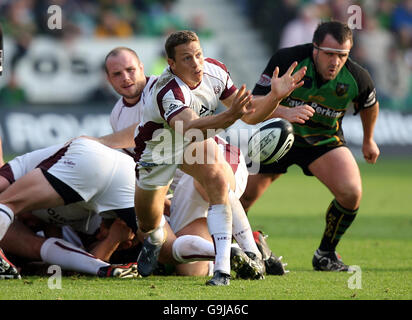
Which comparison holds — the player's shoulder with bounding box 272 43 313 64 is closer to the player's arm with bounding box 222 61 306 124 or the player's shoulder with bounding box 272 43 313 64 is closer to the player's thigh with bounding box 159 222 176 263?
the player's arm with bounding box 222 61 306 124

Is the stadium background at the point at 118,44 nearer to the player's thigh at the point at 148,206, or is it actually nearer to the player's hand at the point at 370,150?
the player's hand at the point at 370,150

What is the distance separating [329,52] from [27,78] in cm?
1267

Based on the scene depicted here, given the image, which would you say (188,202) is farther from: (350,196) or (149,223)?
(350,196)

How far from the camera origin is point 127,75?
6902 millimetres

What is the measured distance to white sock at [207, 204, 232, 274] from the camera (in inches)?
207

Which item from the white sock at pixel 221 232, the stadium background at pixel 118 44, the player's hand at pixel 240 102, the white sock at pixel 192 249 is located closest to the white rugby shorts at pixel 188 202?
the white sock at pixel 192 249

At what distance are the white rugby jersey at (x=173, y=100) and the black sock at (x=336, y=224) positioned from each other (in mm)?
1700

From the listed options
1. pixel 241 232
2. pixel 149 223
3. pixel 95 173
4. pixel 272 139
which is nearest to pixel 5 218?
pixel 95 173

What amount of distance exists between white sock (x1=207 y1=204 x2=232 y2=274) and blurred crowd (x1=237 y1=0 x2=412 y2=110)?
1374cm

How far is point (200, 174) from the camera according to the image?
538 centimetres

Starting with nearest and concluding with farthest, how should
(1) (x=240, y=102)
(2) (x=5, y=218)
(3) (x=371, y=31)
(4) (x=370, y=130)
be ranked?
(1) (x=240, y=102)
(2) (x=5, y=218)
(4) (x=370, y=130)
(3) (x=371, y=31)

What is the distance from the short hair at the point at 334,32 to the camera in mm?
6715

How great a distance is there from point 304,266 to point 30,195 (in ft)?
8.10
